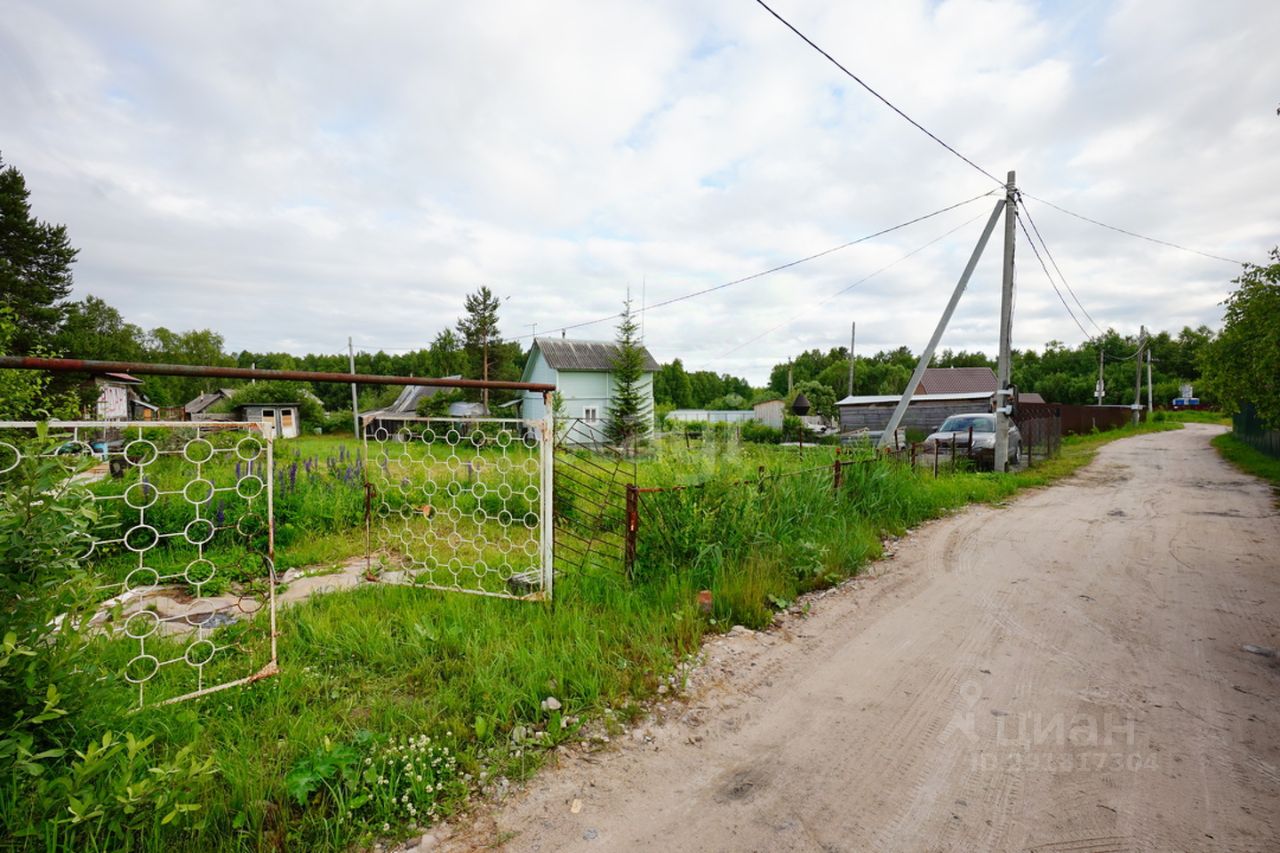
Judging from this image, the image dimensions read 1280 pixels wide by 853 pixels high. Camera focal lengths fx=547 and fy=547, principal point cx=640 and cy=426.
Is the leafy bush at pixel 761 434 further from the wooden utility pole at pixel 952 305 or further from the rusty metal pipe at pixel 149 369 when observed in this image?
the rusty metal pipe at pixel 149 369

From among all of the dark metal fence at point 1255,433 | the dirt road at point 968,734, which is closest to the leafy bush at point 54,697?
the dirt road at point 968,734

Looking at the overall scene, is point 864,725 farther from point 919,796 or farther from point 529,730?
point 529,730

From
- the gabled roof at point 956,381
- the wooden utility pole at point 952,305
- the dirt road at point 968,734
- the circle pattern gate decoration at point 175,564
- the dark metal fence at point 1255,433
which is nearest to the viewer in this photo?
the dirt road at point 968,734

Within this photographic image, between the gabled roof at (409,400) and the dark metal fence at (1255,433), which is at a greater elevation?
the gabled roof at (409,400)

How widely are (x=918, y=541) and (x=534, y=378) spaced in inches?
1018

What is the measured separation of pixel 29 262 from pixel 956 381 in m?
55.4

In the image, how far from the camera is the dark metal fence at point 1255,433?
44.0ft

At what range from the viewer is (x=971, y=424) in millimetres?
15320

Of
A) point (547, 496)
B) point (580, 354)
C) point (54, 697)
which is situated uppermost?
point (580, 354)

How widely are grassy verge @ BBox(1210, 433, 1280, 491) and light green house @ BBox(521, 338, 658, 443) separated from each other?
19787mm

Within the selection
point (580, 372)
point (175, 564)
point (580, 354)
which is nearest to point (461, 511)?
point (175, 564)

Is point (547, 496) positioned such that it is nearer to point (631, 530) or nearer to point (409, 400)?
point (631, 530)

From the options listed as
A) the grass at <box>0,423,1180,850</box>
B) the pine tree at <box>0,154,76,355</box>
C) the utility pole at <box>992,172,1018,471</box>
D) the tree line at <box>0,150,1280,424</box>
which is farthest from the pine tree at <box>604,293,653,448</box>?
the pine tree at <box>0,154,76,355</box>

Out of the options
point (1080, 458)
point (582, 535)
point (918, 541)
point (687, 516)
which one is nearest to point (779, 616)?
point (687, 516)
